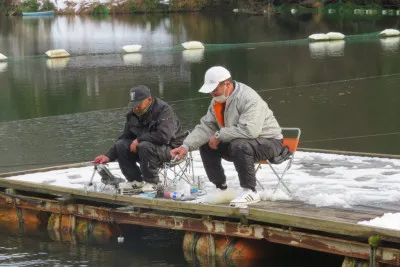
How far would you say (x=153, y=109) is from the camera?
936 centimetres

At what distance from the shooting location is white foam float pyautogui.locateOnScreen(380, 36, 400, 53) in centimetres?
3103

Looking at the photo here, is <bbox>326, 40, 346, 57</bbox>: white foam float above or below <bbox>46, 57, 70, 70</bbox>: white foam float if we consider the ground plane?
above

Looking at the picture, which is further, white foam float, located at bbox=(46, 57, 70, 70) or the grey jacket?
white foam float, located at bbox=(46, 57, 70, 70)

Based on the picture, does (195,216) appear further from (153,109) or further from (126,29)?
(126,29)

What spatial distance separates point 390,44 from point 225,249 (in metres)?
26.1

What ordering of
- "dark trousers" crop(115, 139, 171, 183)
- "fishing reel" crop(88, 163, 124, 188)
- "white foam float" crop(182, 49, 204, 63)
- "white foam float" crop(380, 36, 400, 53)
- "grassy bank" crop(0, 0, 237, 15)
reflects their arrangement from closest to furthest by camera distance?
1. "dark trousers" crop(115, 139, 171, 183)
2. "fishing reel" crop(88, 163, 124, 188)
3. "white foam float" crop(380, 36, 400, 53)
4. "white foam float" crop(182, 49, 204, 63)
5. "grassy bank" crop(0, 0, 237, 15)

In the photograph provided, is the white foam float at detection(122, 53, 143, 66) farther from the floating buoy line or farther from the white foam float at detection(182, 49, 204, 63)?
the white foam float at detection(182, 49, 204, 63)

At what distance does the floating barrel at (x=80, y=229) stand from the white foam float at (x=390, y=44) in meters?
22.0

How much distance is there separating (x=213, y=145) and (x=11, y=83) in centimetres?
1891

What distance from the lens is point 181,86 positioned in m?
24.1

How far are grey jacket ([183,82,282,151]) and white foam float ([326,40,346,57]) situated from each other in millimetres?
21806

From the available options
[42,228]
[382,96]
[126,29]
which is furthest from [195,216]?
[126,29]

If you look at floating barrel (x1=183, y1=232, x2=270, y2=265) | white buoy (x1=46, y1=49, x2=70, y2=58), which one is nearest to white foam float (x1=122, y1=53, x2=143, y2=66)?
white buoy (x1=46, y1=49, x2=70, y2=58)

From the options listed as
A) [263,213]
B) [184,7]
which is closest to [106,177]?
[263,213]
